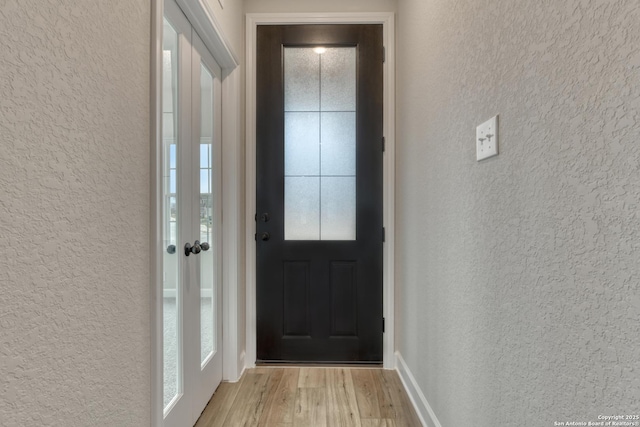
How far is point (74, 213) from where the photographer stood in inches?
31.3

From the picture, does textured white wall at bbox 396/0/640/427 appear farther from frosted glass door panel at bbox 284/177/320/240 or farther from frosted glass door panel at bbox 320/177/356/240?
frosted glass door panel at bbox 284/177/320/240

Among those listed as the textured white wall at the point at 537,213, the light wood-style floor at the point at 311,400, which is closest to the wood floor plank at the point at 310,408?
the light wood-style floor at the point at 311,400

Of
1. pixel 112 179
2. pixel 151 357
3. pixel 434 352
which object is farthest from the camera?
pixel 434 352

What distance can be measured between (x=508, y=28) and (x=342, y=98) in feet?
5.27

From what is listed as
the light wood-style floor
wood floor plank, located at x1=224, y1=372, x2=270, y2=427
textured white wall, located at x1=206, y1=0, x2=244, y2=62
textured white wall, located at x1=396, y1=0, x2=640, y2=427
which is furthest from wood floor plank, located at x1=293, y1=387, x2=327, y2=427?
textured white wall, located at x1=206, y1=0, x2=244, y2=62

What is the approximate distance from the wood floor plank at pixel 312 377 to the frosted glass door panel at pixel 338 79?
183 centimetres

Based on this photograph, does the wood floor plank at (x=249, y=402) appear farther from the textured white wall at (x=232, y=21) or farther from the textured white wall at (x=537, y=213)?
the textured white wall at (x=232, y=21)

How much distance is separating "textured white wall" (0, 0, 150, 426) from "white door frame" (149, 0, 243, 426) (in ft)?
0.11

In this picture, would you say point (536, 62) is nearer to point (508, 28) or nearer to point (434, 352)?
point (508, 28)

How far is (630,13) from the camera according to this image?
57 cm

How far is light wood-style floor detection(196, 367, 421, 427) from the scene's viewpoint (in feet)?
5.82

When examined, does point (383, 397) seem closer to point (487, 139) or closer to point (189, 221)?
point (189, 221)

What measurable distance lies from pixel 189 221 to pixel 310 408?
1.21 m

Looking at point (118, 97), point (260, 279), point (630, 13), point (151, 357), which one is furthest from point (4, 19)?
point (260, 279)
